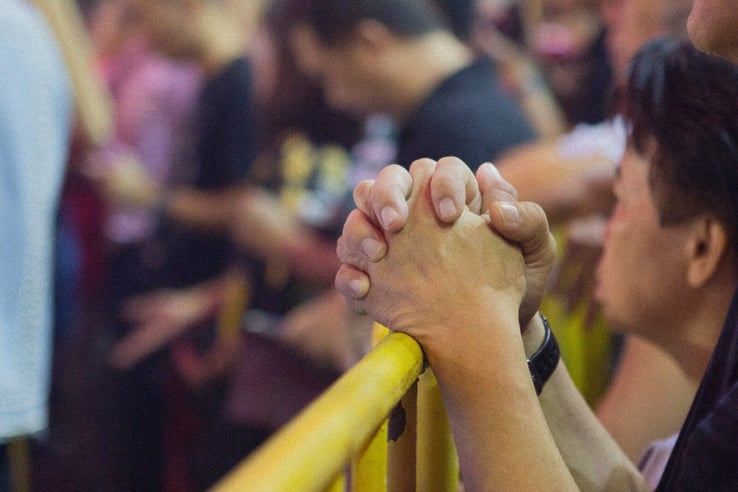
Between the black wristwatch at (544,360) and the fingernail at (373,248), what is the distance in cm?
18

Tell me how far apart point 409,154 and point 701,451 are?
3.22 ft

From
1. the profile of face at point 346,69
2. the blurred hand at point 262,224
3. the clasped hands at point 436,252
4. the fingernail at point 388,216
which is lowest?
the blurred hand at point 262,224

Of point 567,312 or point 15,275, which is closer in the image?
point 15,275

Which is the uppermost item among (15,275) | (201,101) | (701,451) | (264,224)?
(701,451)

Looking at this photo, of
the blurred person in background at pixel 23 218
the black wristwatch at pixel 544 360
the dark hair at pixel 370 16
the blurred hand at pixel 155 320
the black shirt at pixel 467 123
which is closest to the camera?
the black wristwatch at pixel 544 360

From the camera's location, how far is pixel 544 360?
0.79 meters

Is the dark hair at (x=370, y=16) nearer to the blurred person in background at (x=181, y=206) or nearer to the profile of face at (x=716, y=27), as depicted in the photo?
the blurred person in background at (x=181, y=206)

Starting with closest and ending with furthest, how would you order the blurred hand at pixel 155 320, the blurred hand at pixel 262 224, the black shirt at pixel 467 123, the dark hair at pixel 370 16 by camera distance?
the black shirt at pixel 467 123, the dark hair at pixel 370 16, the blurred hand at pixel 262 224, the blurred hand at pixel 155 320

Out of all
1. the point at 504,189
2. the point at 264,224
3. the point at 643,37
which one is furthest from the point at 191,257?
the point at 504,189

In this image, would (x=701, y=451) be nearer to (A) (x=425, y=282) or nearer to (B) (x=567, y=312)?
(A) (x=425, y=282)

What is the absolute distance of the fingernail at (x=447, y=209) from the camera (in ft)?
2.24

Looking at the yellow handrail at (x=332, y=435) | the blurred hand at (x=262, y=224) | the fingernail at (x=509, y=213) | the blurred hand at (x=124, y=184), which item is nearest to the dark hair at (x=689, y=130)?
the fingernail at (x=509, y=213)

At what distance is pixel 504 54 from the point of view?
2.38 meters

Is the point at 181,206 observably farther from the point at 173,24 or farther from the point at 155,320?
the point at 173,24
